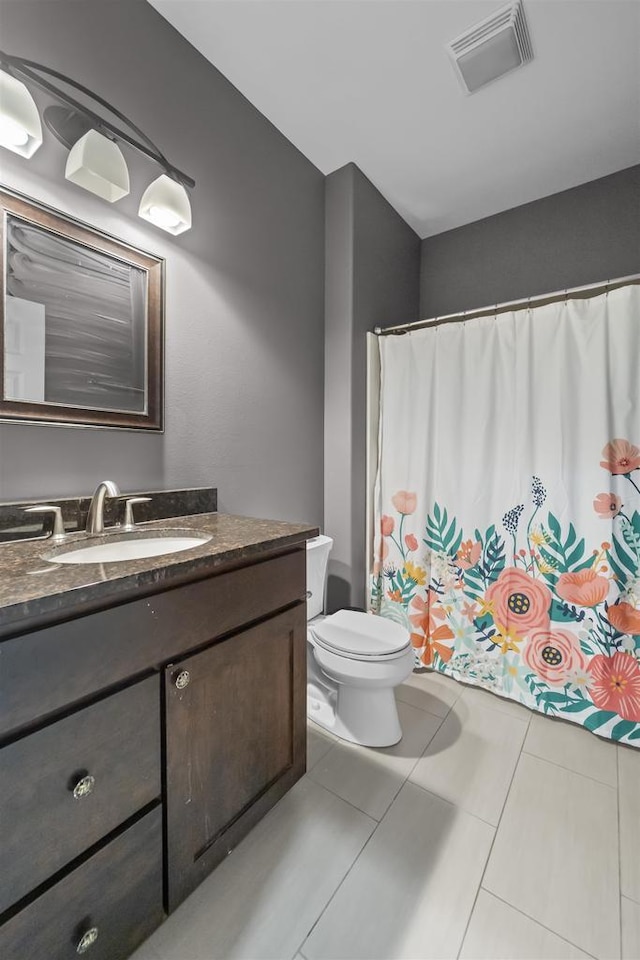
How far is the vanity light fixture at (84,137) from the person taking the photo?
95 cm

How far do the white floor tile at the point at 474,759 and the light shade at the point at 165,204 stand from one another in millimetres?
2038

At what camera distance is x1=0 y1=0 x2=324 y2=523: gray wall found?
112 cm

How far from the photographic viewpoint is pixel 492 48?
1.47 meters

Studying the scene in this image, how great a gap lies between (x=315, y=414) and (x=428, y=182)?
1.42 metres

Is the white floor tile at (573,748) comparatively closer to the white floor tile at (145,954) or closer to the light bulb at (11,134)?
the white floor tile at (145,954)

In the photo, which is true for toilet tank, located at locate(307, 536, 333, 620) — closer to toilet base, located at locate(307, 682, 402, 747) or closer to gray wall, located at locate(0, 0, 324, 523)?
gray wall, located at locate(0, 0, 324, 523)

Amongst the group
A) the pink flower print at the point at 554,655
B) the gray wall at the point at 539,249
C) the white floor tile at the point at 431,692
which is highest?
the gray wall at the point at 539,249

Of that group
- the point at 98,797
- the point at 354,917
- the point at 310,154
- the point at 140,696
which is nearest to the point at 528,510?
the point at 354,917

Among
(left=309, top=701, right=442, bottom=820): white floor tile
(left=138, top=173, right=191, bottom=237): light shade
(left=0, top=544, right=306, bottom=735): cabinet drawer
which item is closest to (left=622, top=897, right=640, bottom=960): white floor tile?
(left=309, top=701, right=442, bottom=820): white floor tile

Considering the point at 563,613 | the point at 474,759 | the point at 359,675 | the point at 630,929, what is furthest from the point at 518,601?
the point at 630,929

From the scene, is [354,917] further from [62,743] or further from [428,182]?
[428,182]

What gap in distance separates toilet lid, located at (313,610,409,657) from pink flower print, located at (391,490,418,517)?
0.62m

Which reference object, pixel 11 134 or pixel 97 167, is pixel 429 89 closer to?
pixel 97 167

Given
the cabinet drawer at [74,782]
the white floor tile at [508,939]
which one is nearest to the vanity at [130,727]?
the cabinet drawer at [74,782]
